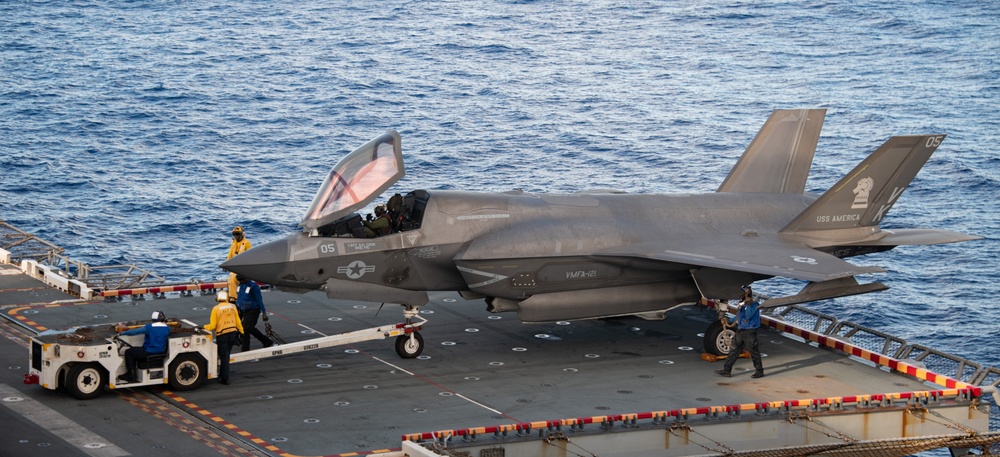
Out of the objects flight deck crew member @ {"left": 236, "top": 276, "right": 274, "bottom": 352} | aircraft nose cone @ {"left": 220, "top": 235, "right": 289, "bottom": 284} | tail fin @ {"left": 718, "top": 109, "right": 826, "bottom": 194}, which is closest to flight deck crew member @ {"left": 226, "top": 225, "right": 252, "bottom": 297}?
flight deck crew member @ {"left": 236, "top": 276, "right": 274, "bottom": 352}

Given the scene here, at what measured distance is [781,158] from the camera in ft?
88.7

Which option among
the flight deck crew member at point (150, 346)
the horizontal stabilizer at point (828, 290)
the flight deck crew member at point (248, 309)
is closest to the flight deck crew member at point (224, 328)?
the flight deck crew member at point (150, 346)

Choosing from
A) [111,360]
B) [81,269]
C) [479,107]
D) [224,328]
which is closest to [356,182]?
[224,328]

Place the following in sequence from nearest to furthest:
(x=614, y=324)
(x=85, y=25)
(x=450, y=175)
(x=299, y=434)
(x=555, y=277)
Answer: (x=299, y=434)
(x=555, y=277)
(x=614, y=324)
(x=450, y=175)
(x=85, y=25)

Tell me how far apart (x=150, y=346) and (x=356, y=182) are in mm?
4604

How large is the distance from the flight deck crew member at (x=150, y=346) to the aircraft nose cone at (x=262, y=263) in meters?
1.88

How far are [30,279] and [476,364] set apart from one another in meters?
11.4

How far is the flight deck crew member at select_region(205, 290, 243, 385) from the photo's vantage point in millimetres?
19844

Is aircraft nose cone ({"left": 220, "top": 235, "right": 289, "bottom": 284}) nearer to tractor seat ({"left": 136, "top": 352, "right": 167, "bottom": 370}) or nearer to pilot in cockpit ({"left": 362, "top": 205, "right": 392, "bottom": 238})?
pilot in cockpit ({"left": 362, "top": 205, "right": 392, "bottom": 238})

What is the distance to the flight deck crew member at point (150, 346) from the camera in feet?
63.0

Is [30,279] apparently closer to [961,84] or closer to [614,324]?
[614,324]

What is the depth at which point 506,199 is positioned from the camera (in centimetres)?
2316

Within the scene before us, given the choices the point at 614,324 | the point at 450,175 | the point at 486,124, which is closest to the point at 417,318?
the point at 614,324

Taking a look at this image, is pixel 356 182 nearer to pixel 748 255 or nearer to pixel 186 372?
pixel 186 372
